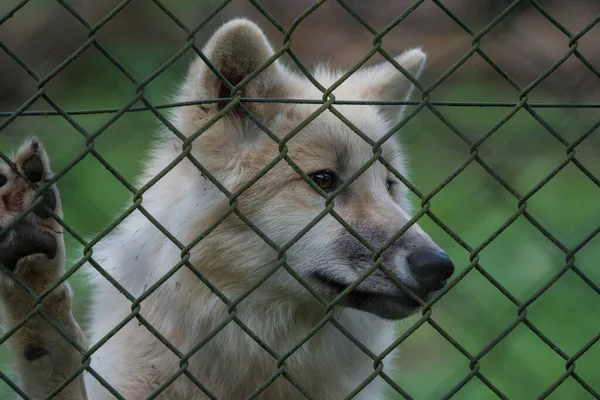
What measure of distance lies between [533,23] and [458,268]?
3.72 meters

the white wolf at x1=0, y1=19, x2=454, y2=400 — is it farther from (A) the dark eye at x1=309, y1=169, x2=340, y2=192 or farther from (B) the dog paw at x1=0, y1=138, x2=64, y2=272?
(B) the dog paw at x1=0, y1=138, x2=64, y2=272

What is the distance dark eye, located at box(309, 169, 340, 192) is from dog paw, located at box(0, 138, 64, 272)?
3.88 ft

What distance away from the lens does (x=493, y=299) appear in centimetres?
693

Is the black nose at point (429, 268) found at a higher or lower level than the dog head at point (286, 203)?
lower

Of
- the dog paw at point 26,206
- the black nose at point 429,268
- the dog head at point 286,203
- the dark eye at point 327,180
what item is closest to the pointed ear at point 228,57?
the dog head at point 286,203

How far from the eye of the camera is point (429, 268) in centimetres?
303

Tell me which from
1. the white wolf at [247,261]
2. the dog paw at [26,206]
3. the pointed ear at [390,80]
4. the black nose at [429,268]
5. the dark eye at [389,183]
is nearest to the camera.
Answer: the dog paw at [26,206]

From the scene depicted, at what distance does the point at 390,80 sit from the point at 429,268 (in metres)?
1.37

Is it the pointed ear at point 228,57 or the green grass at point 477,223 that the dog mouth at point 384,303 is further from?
the green grass at point 477,223

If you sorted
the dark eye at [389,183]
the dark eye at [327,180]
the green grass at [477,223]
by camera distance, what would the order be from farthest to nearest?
the green grass at [477,223] → the dark eye at [389,183] → the dark eye at [327,180]

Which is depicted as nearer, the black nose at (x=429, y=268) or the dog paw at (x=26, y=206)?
the dog paw at (x=26, y=206)

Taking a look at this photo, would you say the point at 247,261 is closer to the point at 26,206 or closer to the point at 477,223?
the point at 26,206

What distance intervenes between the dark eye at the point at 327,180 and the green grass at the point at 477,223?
82.2 inches

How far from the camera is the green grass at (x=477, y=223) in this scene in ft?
19.9
